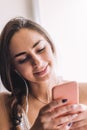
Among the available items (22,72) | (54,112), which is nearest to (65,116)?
(54,112)

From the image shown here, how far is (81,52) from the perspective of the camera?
1197mm

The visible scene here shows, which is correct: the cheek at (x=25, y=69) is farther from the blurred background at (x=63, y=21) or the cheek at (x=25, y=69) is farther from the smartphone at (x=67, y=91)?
the blurred background at (x=63, y=21)

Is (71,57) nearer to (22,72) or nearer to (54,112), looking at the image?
(22,72)

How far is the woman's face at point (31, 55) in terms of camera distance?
0.80m

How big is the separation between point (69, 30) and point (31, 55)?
0.43 metres

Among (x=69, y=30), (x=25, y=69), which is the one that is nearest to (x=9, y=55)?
(x=25, y=69)

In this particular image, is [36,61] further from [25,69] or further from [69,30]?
[69,30]

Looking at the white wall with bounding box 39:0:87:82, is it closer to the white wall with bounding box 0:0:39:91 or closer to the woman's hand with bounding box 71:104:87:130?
the white wall with bounding box 0:0:39:91

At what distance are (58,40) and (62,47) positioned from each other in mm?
35

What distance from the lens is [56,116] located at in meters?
0.66


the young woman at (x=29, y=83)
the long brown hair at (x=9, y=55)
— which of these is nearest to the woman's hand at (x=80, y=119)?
the young woman at (x=29, y=83)

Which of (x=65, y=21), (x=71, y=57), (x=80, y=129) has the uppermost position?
(x=65, y=21)

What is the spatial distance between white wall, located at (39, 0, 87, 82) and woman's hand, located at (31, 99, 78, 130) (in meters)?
0.49

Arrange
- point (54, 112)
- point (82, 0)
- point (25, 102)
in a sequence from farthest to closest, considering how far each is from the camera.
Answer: point (82, 0), point (25, 102), point (54, 112)
